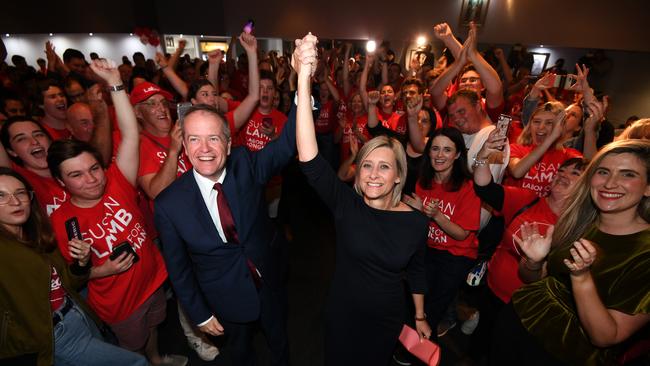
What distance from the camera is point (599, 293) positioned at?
4.53 feet

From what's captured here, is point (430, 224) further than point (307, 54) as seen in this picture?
Yes

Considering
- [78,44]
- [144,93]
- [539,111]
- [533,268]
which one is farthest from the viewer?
[78,44]

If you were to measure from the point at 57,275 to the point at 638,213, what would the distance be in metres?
2.94

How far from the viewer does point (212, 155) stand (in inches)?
66.8

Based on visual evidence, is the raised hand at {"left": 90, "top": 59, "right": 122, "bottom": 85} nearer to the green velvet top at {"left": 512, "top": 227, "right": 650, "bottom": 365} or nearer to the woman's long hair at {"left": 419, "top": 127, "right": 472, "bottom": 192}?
the woman's long hair at {"left": 419, "top": 127, "right": 472, "bottom": 192}

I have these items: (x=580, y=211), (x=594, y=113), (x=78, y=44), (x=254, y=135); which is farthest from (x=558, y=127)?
(x=78, y=44)

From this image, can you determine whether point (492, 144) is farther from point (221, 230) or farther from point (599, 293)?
point (221, 230)

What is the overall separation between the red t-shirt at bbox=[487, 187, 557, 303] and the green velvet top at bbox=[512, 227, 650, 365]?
39 cm

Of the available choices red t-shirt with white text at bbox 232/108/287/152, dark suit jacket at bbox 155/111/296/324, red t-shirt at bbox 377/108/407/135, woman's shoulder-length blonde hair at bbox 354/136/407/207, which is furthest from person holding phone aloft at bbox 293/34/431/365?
red t-shirt at bbox 377/108/407/135

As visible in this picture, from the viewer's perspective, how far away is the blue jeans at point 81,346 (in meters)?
1.76

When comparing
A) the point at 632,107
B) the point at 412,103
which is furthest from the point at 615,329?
the point at 632,107

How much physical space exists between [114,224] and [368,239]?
1.56 metres

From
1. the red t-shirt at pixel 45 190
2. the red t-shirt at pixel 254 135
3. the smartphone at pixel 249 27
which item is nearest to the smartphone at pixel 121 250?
the red t-shirt at pixel 45 190

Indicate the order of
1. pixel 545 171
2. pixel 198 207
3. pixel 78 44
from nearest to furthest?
pixel 198 207
pixel 545 171
pixel 78 44
